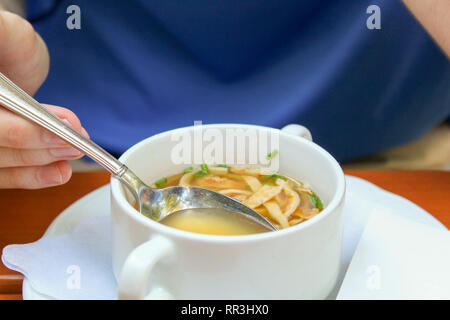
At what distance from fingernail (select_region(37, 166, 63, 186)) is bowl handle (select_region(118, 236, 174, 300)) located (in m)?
0.36

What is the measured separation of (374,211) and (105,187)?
1.83 ft

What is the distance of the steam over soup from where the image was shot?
0.91m

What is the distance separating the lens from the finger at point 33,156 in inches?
34.6

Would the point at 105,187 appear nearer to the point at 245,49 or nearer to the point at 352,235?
the point at 352,235

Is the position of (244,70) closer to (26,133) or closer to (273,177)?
(273,177)

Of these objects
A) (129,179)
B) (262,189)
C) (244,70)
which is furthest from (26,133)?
(244,70)

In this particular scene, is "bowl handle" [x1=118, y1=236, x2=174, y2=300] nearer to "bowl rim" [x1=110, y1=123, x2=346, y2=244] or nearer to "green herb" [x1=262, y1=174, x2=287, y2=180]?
"bowl rim" [x1=110, y1=123, x2=346, y2=244]

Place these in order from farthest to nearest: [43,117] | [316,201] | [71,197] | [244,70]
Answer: [244,70]
[71,197]
[316,201]
[43,117]

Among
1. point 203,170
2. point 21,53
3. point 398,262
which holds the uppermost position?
point 21,53

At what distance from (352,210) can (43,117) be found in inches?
24.0

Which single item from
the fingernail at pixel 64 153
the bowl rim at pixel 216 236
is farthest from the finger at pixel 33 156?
the bowl rim at pixel 216 236

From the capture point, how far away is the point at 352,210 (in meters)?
1.00

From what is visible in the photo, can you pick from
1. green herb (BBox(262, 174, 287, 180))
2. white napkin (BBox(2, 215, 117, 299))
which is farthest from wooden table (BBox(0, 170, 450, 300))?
green herb (BBox(262, 174, 287, 180))

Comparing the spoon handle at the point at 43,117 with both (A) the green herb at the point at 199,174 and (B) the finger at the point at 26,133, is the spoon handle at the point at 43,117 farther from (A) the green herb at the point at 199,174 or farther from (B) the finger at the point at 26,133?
(A) the green herb at the point at 199,174
